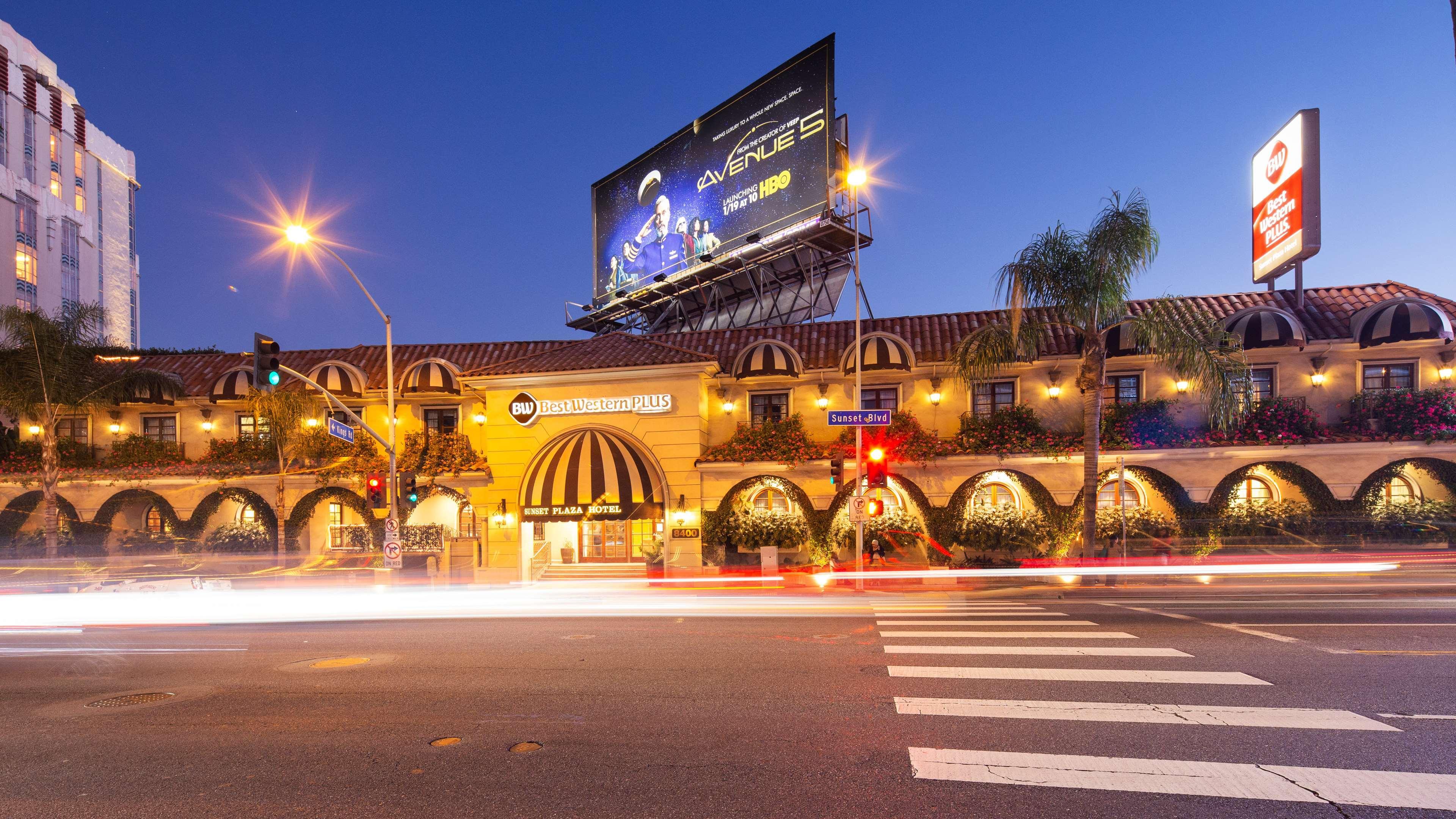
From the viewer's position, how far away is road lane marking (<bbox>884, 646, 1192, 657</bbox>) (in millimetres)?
9445

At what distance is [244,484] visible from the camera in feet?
91.2

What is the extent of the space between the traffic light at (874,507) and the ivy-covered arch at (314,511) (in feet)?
63.2

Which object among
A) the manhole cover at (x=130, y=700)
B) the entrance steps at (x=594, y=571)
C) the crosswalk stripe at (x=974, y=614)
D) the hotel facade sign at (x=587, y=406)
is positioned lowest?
the entrance steps at (x=594, y=571)

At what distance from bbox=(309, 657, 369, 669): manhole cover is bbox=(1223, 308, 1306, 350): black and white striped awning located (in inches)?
1005

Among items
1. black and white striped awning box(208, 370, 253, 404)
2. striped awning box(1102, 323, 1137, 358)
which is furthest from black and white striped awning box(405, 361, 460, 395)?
striped awning box(1102, 323, 1137, 358)

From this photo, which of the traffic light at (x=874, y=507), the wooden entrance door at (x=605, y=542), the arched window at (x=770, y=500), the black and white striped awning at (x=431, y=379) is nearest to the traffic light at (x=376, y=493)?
the black and white striped awning at (x=431, y=379)

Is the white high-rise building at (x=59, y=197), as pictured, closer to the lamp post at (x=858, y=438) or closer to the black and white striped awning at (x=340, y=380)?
the black and white striped awning at (x=340, y=380)

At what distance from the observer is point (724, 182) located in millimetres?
34281

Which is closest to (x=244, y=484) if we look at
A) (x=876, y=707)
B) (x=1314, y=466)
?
(x=876, y=707)

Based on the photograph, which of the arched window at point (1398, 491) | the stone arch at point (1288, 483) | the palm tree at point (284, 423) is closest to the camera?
the stone arch at point (1288, 483)

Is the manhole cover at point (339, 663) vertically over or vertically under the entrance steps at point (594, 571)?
over

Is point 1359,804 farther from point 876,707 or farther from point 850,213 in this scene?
point 850,213

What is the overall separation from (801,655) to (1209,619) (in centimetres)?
803

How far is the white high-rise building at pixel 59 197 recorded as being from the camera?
178 feet
